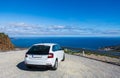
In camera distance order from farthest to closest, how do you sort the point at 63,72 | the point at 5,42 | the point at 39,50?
the point at 5,42
the point at 39,50
the point at 63,72

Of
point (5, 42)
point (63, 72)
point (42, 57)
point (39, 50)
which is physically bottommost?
point (63, 72)

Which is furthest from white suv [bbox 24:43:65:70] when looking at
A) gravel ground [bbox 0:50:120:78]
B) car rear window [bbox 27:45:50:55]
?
gravel ground [bbox 0:50:120:78]

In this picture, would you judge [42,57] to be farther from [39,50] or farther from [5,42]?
[5,42]

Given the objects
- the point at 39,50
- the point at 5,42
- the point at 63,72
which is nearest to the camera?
the point at 63,72

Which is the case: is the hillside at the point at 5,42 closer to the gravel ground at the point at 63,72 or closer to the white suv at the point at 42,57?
the gravel ground at the point at 63,72

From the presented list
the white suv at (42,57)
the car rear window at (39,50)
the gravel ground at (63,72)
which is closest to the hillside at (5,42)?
the gravel ground at (63,72)

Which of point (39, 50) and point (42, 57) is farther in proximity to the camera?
point (39, 50)

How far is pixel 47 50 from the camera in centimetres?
1333

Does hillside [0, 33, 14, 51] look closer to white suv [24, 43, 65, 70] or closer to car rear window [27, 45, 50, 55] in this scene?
car rear window [27, 45, 50, 55]

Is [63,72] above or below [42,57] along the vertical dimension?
below

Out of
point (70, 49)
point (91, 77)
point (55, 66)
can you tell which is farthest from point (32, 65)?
point (70, 49)

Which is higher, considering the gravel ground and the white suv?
the white suv

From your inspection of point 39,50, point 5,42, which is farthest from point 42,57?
point 5,42

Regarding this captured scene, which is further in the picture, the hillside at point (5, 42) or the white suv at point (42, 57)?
the hillside at point (5, 42)
